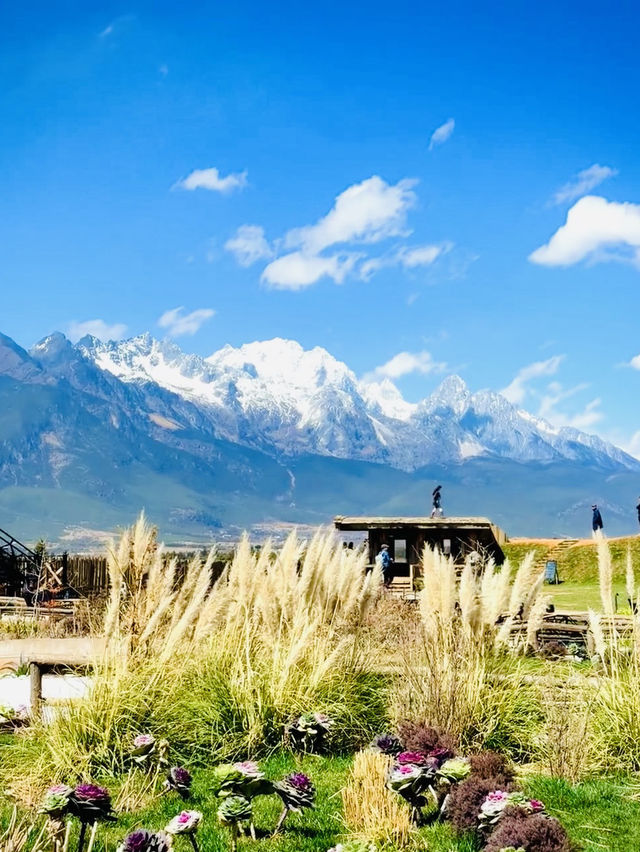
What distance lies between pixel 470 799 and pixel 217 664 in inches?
81.1

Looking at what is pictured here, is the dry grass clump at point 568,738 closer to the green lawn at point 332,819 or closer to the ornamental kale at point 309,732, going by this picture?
the green lawn at point 332,819

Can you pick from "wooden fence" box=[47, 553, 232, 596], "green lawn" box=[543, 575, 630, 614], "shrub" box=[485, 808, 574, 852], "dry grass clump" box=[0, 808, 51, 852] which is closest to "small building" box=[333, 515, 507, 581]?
"green lawn" box=[543, 575, 630, 614]

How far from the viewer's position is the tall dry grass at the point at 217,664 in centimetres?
564

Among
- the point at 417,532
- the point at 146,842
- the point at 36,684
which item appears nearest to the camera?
the point at 146,842

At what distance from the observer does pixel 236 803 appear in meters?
4.31

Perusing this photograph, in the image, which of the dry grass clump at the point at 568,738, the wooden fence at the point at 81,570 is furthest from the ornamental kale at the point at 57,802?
the wooden fence at the point at 81,570

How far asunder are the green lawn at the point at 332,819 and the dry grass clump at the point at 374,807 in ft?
0.34

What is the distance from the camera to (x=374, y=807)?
4.70m

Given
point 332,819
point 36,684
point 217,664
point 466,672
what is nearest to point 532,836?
point 332,819

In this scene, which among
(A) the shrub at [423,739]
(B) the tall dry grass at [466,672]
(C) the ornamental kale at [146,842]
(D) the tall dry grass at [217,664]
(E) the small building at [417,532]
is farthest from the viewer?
(E) the small building at [417,532]

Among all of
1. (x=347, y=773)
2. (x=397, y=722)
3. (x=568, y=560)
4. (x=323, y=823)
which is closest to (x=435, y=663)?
(x=397, y=722)

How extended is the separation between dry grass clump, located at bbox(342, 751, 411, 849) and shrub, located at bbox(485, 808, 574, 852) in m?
0.52

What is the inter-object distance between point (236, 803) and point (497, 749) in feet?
7.59

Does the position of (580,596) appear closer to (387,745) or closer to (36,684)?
(36,684)
